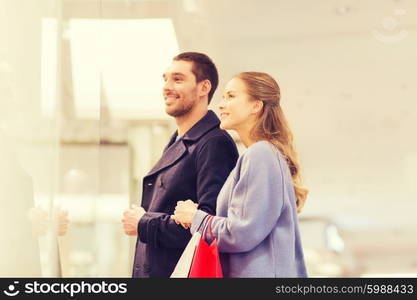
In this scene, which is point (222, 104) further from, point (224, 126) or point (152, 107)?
point (152, 107)

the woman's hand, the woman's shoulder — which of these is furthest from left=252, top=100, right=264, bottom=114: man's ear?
the woman's hand

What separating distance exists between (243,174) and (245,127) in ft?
0.64

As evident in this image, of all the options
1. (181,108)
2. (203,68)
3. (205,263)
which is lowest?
(205,263)

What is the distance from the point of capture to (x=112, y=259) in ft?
9.14

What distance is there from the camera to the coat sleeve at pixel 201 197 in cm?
232

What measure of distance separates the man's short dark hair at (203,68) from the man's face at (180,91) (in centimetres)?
2

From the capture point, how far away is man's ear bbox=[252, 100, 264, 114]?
233cm

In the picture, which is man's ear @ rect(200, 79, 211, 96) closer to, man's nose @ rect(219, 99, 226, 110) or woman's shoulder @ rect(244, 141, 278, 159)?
man's nose @ rect(219, 99, 226, 110)

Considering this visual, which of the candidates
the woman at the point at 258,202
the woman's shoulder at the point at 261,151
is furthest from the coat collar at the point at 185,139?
the woman's shoulder at the point at 261,151

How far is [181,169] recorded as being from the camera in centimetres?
239

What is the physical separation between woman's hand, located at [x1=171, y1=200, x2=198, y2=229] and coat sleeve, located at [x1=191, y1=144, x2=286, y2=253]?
0.18ft

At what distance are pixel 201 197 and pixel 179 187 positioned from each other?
9cm

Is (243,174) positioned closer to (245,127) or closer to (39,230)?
(245,127)

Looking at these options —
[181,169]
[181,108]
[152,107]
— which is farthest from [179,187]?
[152,107]
